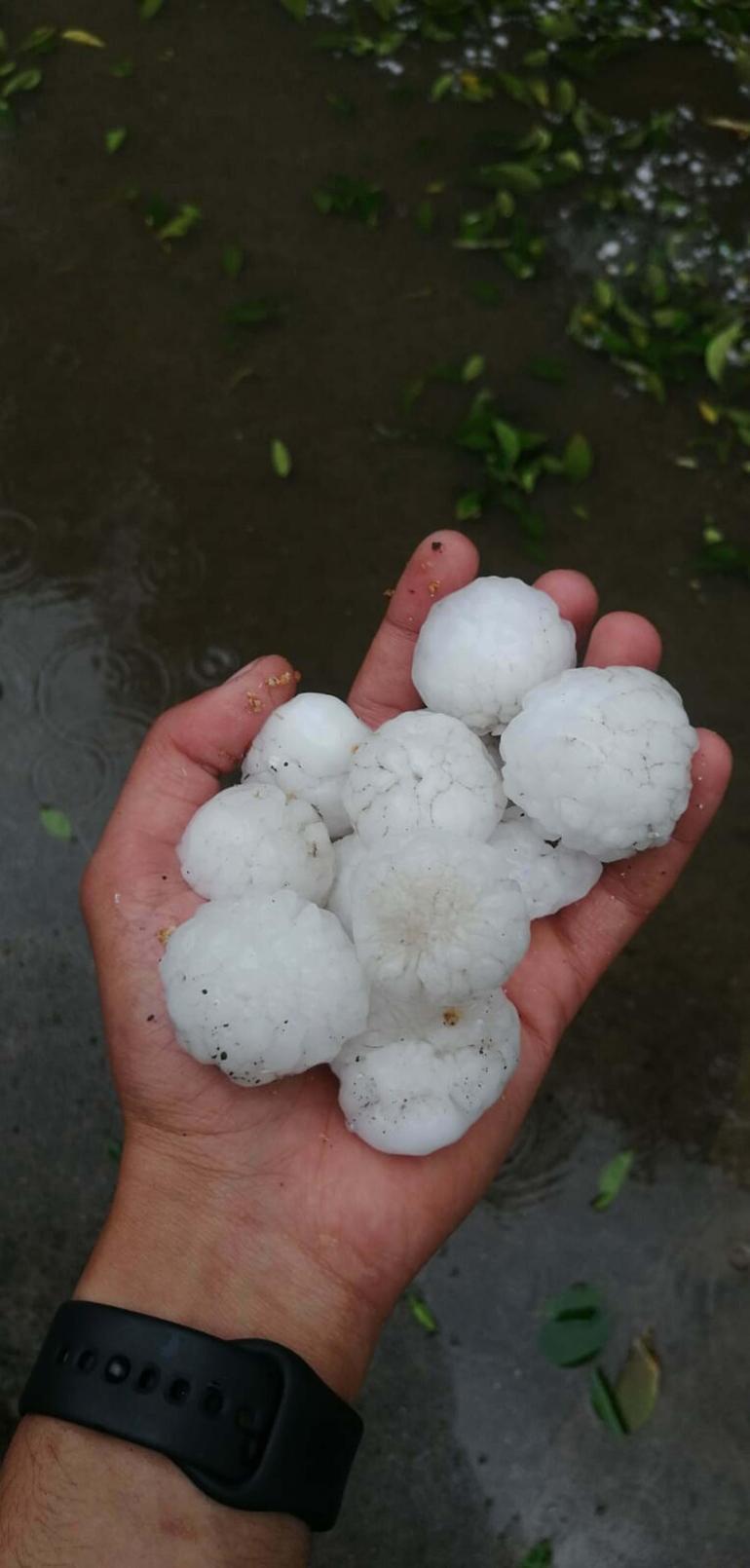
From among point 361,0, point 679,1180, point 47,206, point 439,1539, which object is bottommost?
point 439,1539

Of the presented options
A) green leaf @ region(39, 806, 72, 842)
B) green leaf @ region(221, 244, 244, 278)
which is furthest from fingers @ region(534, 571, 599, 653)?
green leaf @ region(221, 244, 244, 278)

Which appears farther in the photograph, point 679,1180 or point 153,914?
point 679,1180

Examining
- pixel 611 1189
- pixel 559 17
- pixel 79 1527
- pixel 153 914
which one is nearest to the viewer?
pixel 79 1527

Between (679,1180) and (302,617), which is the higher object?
(302,617)

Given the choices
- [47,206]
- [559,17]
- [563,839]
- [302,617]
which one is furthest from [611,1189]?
[559,17]

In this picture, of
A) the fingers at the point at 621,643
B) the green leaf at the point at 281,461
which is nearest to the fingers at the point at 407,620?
the fingers at the point at 621,643

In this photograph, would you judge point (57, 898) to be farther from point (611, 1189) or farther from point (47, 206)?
point (47, 206)

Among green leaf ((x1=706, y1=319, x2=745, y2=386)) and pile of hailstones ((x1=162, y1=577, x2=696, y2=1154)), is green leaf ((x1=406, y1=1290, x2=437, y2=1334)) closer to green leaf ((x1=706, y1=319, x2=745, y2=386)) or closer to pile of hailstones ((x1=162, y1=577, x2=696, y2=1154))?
pile of hailstones ((x1=162, y1=577, x2=696, y2=1154))
